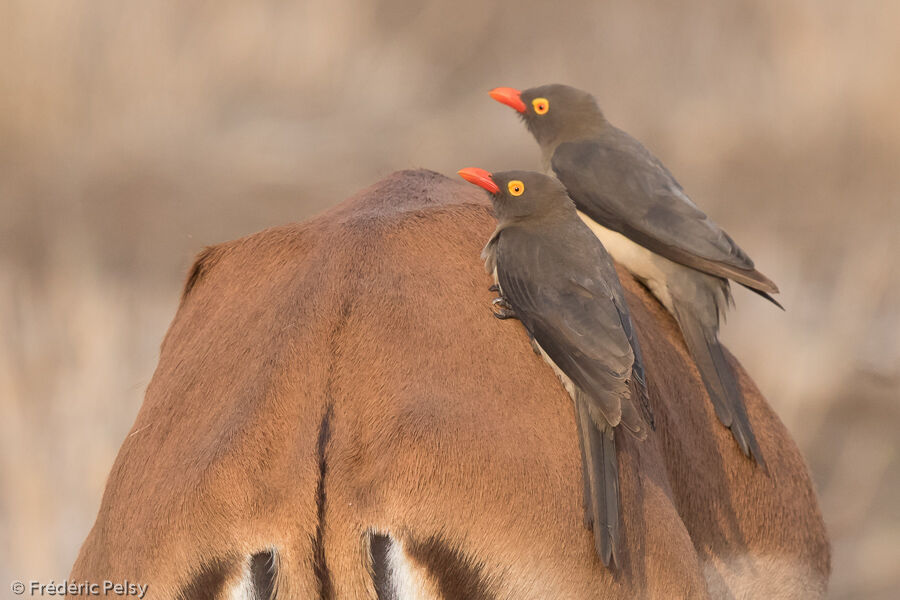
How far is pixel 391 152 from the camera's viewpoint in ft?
21.7

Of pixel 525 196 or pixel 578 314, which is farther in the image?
pixel 525 196

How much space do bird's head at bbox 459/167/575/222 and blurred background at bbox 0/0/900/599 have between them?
12.3 feet

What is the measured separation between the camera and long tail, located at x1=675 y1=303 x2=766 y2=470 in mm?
1988

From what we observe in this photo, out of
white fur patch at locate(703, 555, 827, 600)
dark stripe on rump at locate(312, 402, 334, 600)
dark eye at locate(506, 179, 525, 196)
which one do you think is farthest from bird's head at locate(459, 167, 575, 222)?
white fur patch at locate(703, 555, 827, 600)

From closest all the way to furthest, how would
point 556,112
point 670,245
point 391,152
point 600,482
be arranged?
point 600,482 → point 670,245 → point 556,112 → point 391,152

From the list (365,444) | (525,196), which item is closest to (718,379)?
(525,196)

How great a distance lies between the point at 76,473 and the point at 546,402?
13.5 feet

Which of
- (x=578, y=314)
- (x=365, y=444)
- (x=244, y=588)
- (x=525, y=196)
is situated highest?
(x=525, y=196)

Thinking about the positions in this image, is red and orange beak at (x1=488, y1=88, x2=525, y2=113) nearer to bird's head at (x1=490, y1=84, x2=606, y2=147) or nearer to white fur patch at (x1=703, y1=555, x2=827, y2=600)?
bird's head at (x1=490, y1=84, x2=606, y2=147)

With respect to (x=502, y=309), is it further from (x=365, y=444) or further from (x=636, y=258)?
(x=636, y=258)

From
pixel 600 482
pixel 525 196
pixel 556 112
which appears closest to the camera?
pixel 600 482

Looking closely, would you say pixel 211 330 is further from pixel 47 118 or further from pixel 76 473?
pixel 47 118

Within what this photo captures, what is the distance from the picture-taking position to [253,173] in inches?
251

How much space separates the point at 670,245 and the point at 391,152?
479 cm
